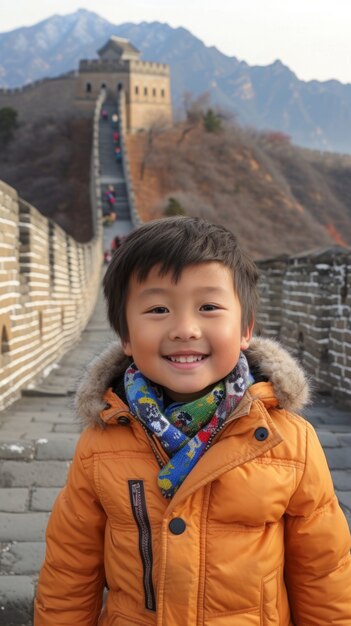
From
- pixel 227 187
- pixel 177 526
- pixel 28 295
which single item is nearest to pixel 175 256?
pixel 177 526

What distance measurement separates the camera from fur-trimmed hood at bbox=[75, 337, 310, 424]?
2098 millimetres

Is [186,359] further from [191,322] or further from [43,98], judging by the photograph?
[43,98]

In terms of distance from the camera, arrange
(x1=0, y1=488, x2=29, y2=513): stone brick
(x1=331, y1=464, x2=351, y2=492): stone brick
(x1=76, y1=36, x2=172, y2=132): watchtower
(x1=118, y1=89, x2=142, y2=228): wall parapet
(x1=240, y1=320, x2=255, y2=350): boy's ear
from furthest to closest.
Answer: (x1=76, y1=36, x2=172, y2=132): watchtower < (x1=118, y1=89, x2=142, y2=228): wall parapet < (x1=331, y1=464, x2=351, y2=492): stone brick < (x1=0, y1=488, x2=29, y2=513): stone brick < (x1=240, y1=320, x2=255, y2=350): boy's ear

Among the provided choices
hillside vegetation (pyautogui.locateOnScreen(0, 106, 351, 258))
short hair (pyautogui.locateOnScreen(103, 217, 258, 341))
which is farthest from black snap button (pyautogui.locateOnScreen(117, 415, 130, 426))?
hillside vegetation (pyautogui.locateOnScreen(0, 106, 351, 258))

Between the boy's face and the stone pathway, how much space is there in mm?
430

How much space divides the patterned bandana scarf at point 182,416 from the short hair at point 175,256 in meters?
0.18

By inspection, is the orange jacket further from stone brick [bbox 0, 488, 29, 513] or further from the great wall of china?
the great wall of china

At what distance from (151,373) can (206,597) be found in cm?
60

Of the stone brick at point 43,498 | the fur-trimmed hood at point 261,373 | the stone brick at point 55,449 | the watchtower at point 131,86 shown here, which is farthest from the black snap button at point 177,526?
the watchtower at point 131,86

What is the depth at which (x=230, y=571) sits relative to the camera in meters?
1.93

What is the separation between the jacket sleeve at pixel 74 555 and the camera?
2111 mm

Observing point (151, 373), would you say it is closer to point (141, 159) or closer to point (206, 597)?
point (206, 597)

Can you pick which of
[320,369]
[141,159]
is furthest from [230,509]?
[141,159]

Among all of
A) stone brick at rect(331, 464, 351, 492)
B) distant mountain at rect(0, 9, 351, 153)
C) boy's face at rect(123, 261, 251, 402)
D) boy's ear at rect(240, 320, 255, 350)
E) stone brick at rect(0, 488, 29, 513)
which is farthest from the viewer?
distant mountain at rect(0, 9, 351, 153)
